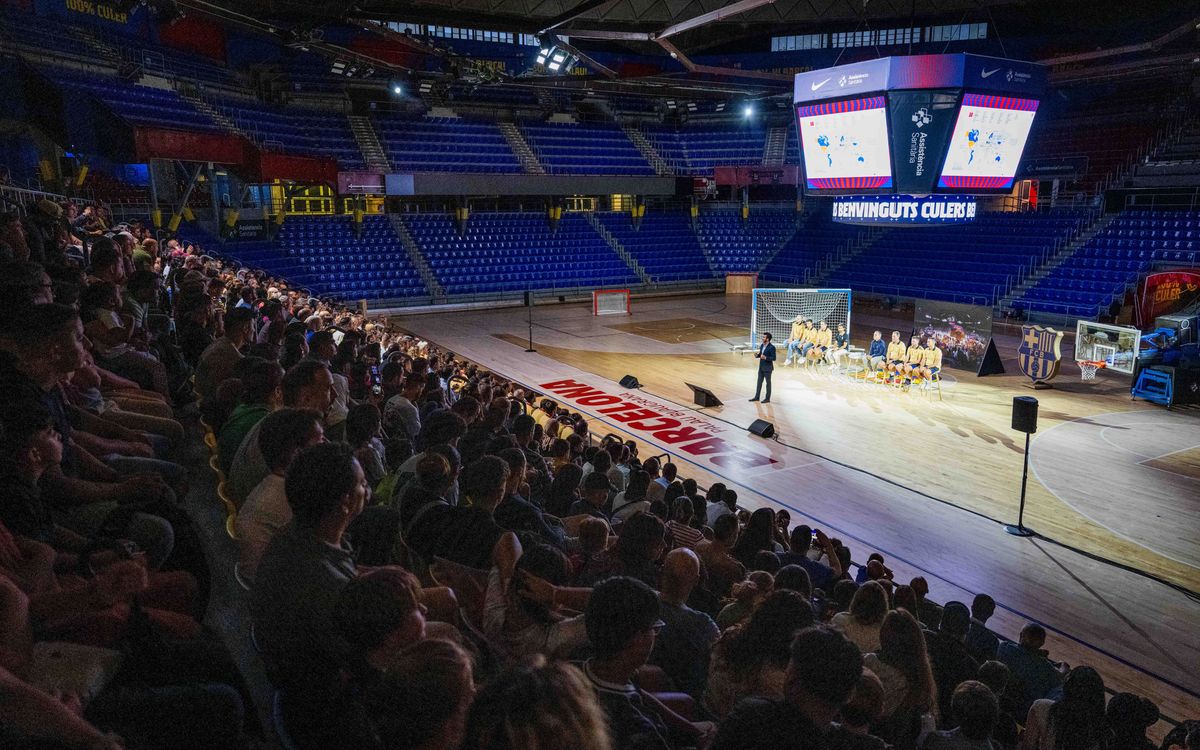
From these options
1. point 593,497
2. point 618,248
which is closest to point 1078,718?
point 593,497

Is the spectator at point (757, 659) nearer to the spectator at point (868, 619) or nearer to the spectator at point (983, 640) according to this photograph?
the spectator at point (868, 619)

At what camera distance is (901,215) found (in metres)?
15.7

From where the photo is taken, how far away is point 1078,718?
148 inches

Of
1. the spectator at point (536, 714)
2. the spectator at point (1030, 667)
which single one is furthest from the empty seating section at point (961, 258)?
the spectator at point (536, 714)

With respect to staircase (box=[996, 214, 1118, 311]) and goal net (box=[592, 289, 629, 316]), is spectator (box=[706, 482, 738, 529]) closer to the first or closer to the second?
goal net (box=[592, 289, 629, 316])

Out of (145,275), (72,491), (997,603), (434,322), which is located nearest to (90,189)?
(434,322)

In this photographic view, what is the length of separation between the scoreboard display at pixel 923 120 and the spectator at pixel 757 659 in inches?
525

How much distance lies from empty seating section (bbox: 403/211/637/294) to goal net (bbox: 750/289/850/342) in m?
11.6

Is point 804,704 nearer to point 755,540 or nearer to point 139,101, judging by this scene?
point 755,540

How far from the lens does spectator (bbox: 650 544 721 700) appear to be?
3.35m

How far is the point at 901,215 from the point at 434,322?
1594 centimetres

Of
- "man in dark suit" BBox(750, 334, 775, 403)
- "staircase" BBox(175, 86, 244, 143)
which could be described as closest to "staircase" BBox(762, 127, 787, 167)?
"staircase" BBox(175, 86, 244, 143)

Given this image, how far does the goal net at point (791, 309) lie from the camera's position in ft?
71.0

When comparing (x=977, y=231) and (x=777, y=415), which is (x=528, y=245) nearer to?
(x=977, y=231)
